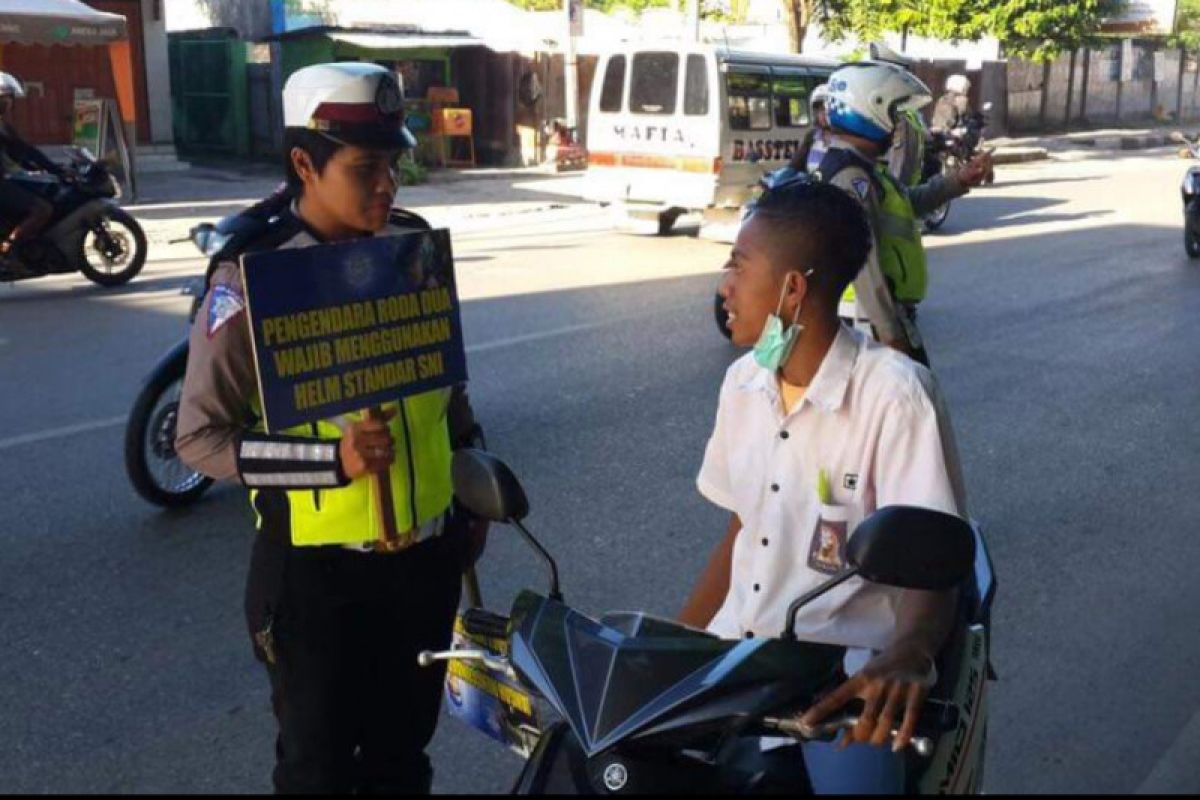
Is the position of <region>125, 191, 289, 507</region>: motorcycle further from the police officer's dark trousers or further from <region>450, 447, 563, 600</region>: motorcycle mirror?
<region>450, 447, 563, 600</region>: motorcycle mirror

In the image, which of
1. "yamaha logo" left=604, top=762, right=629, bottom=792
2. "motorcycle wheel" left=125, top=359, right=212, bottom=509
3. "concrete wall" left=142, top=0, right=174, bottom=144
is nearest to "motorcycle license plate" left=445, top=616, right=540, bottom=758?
"yamaha logo" left=604, top=762, right=629, bottom=792

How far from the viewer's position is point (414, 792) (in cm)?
270

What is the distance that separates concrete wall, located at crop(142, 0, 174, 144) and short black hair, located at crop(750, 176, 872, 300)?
20.5 meters

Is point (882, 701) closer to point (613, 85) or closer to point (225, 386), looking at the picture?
point (225, 386)

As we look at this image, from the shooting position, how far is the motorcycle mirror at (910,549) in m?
1.98

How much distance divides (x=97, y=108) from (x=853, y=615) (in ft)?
51.4

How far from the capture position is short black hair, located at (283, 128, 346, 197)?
2.52m

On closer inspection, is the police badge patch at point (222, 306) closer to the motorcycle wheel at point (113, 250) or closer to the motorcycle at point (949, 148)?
the motorcycle wheel at point (113, 250)

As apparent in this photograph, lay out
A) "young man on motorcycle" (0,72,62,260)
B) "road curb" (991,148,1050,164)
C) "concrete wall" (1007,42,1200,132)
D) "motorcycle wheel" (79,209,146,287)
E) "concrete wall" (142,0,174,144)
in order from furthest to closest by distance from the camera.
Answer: "concrete wall" (1007,42,1200,132) < "road curb" (991,148,1050,164) < "concrete wall" (142,0,174,144) < "motorcycle wheel" (79,209,146,287) < "young man on motorcycle" (0,72,62,260)

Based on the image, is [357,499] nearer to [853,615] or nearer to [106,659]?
[853,615]

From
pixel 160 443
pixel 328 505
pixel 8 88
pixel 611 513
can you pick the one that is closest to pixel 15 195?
pixel 8 88

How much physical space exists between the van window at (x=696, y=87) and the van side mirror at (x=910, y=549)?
12.8 metres

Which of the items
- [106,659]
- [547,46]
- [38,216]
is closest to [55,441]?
[106,659]

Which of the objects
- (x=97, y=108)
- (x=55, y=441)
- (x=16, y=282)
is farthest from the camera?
(x=97, y=108)
